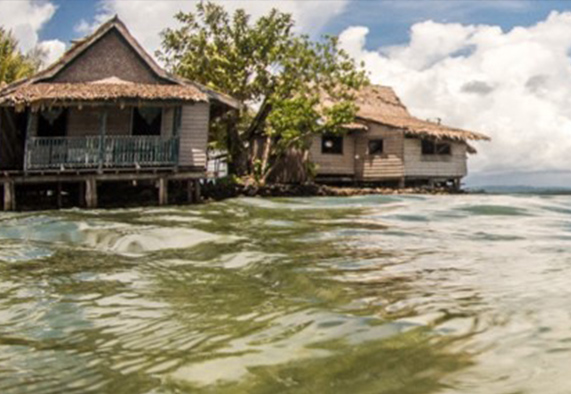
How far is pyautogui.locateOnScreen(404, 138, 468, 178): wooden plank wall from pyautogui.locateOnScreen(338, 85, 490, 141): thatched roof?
950 mm

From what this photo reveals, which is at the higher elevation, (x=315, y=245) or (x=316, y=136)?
(x=316, y=136)

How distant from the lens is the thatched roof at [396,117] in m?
25.9

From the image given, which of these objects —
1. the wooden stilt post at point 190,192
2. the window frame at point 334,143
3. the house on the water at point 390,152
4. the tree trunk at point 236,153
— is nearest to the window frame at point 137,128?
the wooden stilt post at point 190,192

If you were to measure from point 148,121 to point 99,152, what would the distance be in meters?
2.84

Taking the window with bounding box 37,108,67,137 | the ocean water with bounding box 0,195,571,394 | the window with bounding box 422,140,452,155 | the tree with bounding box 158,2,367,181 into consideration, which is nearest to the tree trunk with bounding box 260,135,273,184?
the tree with bounding box 158,2,367,181

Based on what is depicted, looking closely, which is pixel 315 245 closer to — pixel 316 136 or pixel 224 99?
pixel 224 99

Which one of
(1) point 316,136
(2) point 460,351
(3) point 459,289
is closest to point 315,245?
(3) point 459,289

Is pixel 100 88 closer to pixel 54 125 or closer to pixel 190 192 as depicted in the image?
pixel 54 125

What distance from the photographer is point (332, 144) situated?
2727 centimetres

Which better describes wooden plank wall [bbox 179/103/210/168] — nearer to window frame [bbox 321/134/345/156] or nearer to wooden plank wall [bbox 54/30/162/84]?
wooden plank wall [bbox 54/30/162/84]

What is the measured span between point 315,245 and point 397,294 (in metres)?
3.62

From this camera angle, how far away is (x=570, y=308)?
434 cm

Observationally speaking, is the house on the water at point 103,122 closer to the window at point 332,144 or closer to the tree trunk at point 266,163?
the tree trunk at point 266,163

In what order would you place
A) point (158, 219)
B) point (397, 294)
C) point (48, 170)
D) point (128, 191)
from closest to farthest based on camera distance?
point (397, 294) → point (158, 219) → point (48, 170) → point (128, 191)
